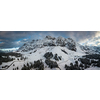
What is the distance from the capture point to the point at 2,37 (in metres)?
3.36

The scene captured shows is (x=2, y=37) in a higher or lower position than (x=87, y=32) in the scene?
lower

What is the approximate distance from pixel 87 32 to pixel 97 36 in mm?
833

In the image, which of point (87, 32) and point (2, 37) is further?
point (87, 32)

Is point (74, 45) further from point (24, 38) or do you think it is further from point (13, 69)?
point (13, 69)

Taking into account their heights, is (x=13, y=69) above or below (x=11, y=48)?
below

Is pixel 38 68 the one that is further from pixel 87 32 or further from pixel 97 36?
pixel 97 36
